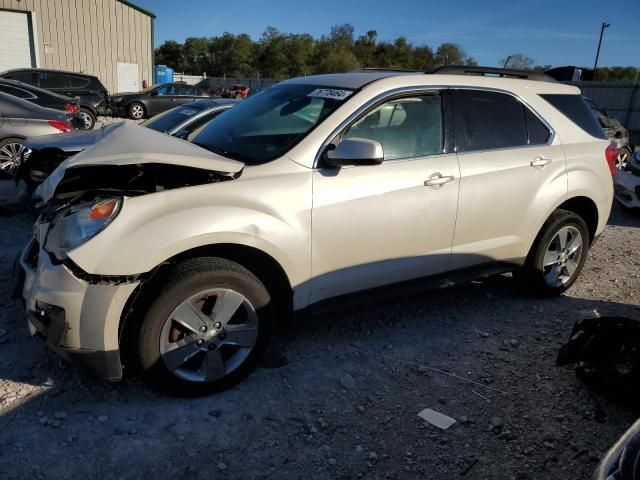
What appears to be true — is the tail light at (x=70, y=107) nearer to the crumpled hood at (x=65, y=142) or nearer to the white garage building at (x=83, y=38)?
the crumpled hood at (x=65, y=142)

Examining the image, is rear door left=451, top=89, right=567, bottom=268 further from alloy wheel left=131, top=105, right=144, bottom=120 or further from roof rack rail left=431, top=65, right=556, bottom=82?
alloy wheel left=131, top=105, right=144, bottom=120

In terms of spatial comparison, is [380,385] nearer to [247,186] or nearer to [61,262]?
[247,186]

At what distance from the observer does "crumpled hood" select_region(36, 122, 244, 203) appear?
268cm

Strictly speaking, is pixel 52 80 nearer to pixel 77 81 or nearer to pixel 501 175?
pixel 77 81

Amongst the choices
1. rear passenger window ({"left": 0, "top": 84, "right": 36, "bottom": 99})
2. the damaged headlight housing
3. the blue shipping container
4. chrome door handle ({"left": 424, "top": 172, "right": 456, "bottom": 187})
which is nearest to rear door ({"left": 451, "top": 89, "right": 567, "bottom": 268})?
chrome door handle ({"left": 424, "top": 172, "right": 456, "bottom": 187})

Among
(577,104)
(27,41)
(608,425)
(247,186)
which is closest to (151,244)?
(247,186)

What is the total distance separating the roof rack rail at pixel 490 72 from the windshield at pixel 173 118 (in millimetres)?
3492

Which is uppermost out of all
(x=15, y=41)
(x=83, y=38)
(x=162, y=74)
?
(x=83, y=38)

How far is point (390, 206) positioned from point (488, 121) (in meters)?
1.20

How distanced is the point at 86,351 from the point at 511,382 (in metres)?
2.51

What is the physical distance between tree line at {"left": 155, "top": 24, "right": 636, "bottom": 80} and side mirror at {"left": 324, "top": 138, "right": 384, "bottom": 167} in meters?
68.0

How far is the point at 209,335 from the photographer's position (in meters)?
2.86

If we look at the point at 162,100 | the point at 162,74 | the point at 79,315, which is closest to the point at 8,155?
the point at 79,315

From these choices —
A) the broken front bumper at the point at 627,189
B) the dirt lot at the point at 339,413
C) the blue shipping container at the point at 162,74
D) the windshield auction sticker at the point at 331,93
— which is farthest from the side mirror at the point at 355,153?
the blue shipping container at the point at 162,74
